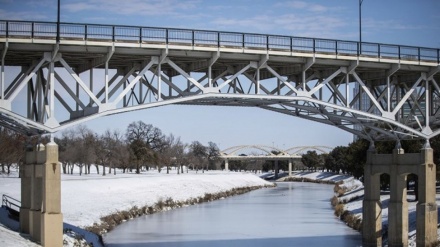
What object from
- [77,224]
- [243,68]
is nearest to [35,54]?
[243,68]

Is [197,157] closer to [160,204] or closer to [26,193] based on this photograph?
[160,204]

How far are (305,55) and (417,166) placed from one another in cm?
919

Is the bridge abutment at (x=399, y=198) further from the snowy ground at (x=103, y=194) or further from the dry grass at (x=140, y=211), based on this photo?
the snowy ground at (x=103, y=194)

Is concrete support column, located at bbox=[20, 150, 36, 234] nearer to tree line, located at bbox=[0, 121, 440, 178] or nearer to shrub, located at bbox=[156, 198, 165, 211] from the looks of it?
tree line, located at bbox=[0, 121, 440, 178]

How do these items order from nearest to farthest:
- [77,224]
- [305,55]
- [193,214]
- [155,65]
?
1. [155,65]
2. [305,55]
3. [77,224]
4. [193,214]

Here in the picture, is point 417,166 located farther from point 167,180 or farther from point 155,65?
point 167,180

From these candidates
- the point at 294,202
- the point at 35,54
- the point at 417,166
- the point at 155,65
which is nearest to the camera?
the point at 35,54

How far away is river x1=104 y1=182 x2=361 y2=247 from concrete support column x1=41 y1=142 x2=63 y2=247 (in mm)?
12012

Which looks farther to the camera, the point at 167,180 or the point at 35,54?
the point at 167,180

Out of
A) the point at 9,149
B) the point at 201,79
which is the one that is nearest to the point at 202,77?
the point at 201,79

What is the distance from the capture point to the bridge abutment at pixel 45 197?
32.2m

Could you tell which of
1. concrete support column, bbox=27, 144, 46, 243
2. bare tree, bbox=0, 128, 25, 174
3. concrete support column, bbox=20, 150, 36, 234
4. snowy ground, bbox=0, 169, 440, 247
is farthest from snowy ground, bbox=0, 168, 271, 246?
bare tree, bbox=0, 128, 25, 174

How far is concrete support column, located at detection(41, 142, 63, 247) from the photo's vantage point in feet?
105

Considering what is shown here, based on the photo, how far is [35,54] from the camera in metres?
33.5
